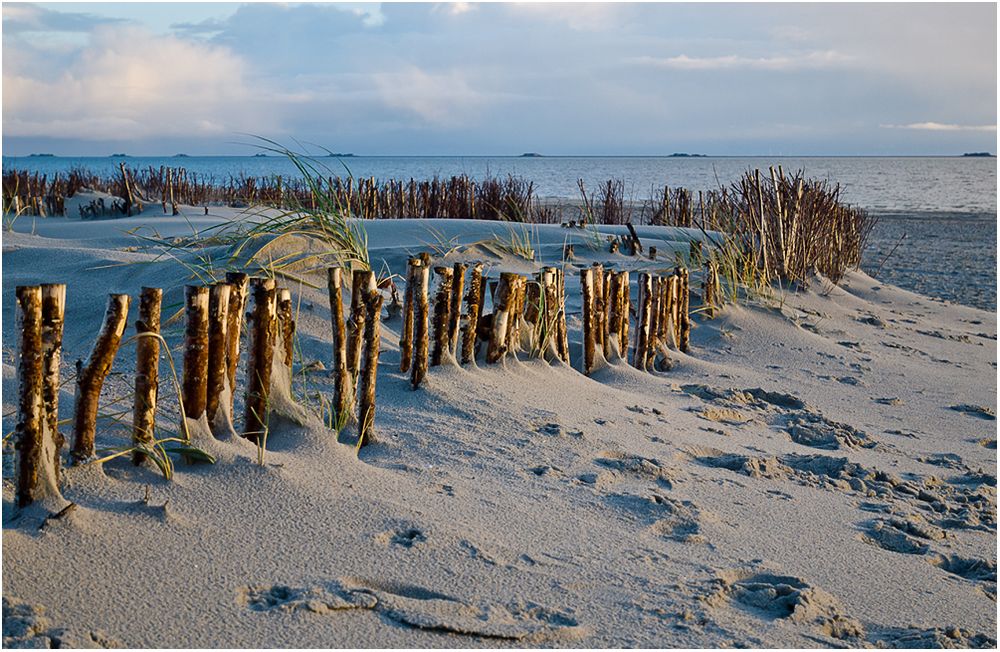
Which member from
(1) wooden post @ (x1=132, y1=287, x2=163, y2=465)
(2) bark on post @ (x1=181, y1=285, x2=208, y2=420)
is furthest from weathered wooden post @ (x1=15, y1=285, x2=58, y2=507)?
(2) bark on post @ (x1=181, y1=285, x2=208, y2=420)

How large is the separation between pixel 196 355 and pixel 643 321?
2.48 m

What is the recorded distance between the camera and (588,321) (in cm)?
388

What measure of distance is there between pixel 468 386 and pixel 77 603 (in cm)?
171

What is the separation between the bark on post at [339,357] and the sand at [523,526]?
114mm

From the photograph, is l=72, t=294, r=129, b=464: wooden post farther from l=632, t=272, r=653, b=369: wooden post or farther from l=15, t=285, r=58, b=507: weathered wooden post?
l=632, t=272, r=653, b=369: wooden post

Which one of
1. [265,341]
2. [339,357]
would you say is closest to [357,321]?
[339,357]

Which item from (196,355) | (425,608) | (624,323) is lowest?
(425,608)

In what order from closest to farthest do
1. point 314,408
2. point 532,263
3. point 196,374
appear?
point 196,374, point 314,408, point 532,263

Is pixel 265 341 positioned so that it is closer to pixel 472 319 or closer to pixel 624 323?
pixel 472 319

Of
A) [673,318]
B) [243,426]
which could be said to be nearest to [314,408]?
[243,426]

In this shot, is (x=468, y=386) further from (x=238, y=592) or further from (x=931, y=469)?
(x=931, y=469)

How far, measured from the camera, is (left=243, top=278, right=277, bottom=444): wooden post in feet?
7.86

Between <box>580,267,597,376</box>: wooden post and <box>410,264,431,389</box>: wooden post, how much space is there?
3.23 ft

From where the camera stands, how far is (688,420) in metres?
3.48
